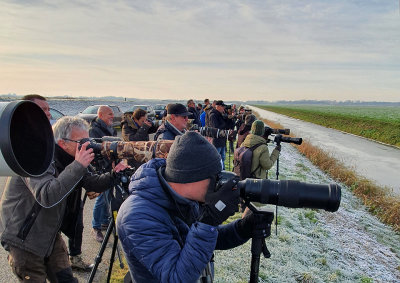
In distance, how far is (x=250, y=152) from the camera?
4.76 metres

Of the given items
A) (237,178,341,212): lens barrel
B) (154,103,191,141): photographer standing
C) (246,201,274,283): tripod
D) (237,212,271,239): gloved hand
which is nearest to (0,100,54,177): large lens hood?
(237,178,341,212): lens barrel

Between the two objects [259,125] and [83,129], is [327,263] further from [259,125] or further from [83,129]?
[83,129]

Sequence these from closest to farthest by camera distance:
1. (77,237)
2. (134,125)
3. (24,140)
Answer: (24,140) < (77,237) < (134,125)

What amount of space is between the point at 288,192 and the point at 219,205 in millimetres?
449

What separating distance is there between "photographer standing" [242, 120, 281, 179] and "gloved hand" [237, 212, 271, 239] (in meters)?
2.78

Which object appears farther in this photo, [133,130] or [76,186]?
[133,130]

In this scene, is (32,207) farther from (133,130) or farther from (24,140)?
(133,130)

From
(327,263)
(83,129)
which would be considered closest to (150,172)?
A: (83,129)

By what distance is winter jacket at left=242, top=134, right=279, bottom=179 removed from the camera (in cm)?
470

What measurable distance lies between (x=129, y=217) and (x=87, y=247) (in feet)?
9.99

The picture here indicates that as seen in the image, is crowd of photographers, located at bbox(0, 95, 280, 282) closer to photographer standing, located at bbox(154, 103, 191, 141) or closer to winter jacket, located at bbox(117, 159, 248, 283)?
winter jacket, located at bbox(117, 159, 248, 283)

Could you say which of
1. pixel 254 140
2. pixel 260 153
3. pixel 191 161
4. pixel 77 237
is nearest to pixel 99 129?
pixel 77 237

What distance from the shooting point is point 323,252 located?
4820mm

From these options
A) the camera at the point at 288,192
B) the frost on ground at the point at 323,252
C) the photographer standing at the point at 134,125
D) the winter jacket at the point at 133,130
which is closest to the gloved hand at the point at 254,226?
the camera at the point at 288,192
